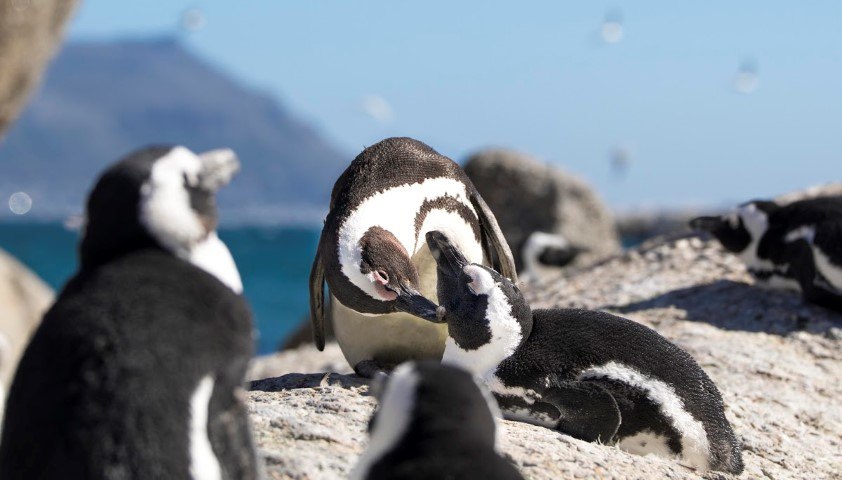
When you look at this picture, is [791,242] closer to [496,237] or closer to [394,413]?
[496,237]

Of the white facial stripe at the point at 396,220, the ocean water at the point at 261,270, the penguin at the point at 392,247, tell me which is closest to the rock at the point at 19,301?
the ocean water at the point at 261,270

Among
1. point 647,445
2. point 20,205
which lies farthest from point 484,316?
point 20,205

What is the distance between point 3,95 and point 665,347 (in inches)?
285

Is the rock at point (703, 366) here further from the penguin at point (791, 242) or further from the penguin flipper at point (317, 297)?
the penguin flipper at point (317, 297)

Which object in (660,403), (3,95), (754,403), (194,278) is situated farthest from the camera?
(3,95)

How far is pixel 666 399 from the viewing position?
3777mm

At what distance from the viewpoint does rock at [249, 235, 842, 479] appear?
335 cm

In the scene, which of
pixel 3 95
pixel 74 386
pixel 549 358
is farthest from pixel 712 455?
pixel 3 95

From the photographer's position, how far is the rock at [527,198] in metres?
14.7

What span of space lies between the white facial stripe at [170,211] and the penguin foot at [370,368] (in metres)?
2.09

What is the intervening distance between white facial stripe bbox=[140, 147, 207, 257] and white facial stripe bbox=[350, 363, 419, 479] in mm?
573

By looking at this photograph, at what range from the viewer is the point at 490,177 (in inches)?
580

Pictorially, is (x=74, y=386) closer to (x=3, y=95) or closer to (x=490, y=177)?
(x=3, y=95)

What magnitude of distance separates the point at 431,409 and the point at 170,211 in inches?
29.5
